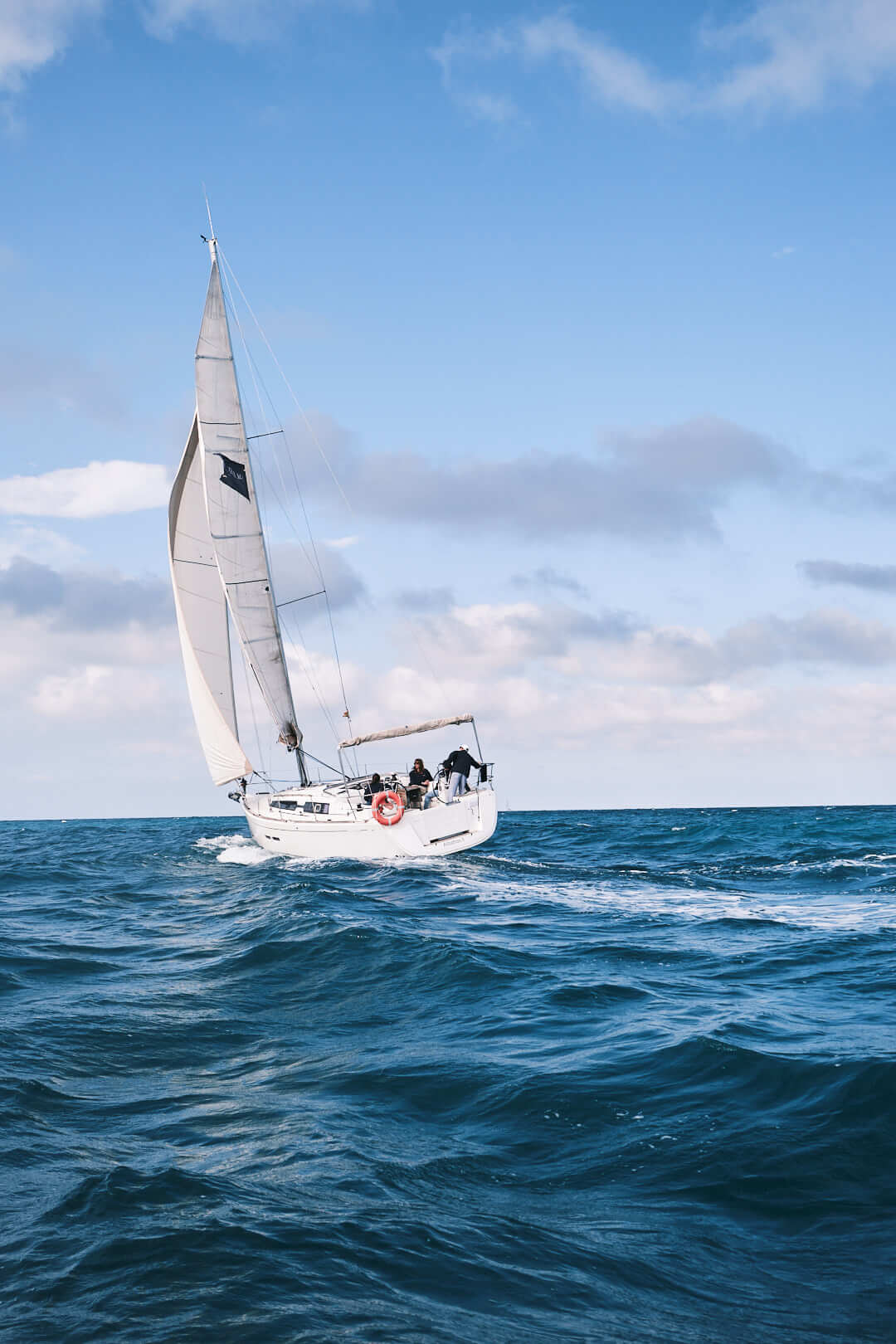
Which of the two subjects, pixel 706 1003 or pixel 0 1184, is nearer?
pixel 0 1184

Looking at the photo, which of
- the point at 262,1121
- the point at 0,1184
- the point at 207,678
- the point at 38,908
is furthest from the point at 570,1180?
the point at 207,678

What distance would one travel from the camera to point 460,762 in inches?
1099

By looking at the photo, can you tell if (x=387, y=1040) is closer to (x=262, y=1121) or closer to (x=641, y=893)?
(x=262, y=1121)

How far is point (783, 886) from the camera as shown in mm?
23844

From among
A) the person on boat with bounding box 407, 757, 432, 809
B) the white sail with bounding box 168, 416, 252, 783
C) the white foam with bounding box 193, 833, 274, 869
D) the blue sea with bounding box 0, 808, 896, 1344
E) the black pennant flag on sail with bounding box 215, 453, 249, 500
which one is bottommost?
the blue sea with bounding box 0, 808, 896, 1344

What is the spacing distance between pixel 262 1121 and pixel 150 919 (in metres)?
13.0

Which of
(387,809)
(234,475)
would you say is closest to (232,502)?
(234,475)

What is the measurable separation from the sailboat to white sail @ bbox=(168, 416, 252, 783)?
31 millimetres

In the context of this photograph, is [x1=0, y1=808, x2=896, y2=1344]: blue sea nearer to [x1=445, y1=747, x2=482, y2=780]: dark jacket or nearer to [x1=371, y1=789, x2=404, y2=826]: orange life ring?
[x1=371, y1=789, x2=404, y2=826]: orange life ring

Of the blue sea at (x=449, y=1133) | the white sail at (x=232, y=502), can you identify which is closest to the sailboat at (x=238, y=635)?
the white sail at (x=232, y=502)

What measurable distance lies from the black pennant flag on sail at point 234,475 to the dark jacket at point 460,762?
10674mm

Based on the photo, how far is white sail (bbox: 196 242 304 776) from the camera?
30094mm

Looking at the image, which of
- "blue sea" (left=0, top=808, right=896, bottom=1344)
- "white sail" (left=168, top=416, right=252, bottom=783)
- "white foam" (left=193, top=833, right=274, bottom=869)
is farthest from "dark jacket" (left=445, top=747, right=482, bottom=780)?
"blue sea" (left=0, top=808, right=896, bottom=1344)

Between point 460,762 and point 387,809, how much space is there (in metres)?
2.74
